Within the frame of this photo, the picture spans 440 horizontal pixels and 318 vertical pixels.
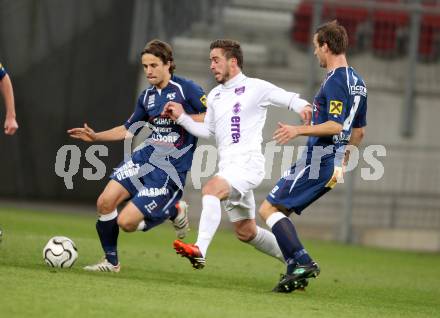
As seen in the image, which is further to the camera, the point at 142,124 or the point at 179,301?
the point at 142,124

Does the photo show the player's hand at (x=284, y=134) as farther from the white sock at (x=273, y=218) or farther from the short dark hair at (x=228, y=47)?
the short dark hair at (x=228, y=47)

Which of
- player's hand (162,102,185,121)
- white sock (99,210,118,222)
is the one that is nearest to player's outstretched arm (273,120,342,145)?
player's hand (162,102,185,121)

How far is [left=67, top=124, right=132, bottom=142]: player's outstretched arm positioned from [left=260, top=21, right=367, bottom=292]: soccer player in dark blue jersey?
158cm

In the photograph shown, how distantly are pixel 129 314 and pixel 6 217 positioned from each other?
29.3ft

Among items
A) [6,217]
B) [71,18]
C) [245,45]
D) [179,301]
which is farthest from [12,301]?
[71,18]

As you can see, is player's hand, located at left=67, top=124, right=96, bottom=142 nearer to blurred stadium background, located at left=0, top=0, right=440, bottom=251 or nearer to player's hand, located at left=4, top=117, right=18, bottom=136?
player's hand, located at left=4, top=117, right=18, bottom=136

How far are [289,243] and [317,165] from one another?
2.02ft

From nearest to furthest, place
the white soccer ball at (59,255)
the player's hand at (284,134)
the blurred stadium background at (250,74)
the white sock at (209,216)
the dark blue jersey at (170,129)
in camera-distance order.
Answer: the player's hand at (284,134) → the white sock at (209,216) → the white soccer ball at (59,255) → the dark blue jersey at (170,129) → the blurred stadium background at (250,74)

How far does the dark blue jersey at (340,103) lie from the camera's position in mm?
7309

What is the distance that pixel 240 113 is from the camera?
776 cm

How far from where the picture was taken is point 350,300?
7.57 m

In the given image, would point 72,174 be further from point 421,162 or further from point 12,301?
point 12,301

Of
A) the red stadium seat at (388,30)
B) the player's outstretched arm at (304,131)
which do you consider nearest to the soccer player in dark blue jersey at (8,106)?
the player's outstretched arm at (304,131)

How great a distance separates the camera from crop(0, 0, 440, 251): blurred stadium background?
52.0ft
